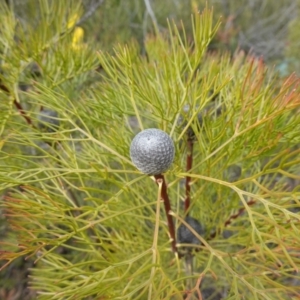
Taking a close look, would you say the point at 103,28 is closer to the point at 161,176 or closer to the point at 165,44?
the point at 165,44

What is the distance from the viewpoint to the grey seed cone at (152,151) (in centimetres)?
63

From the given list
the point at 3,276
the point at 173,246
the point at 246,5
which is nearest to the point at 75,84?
the point at 173,246

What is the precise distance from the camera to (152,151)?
2.05ft

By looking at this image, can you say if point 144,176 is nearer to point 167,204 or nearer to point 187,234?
point 167,204

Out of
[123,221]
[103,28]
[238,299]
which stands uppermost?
[103,28]

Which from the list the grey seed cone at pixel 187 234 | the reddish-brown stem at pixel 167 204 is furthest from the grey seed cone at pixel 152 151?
the grey seed cone at pixel 187 234

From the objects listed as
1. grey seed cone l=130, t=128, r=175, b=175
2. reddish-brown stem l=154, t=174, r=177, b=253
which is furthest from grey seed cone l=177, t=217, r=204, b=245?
grey seed cone l=130, t=128, r=175, b=175

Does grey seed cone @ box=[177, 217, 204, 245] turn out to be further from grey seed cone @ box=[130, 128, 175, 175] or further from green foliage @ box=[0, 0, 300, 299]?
grey seed cone @ box=[130, 128, 175, 175]

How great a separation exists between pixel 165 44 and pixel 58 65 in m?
0.26

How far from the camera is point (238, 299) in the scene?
0.64m

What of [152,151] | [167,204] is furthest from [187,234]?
[152,151]

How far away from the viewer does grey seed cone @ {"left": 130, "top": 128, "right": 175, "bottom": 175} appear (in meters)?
0.63

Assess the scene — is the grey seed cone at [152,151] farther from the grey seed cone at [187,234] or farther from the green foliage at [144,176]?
the grey seed cone at [187,234]

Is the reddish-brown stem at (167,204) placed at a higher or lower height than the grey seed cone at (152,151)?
lower
